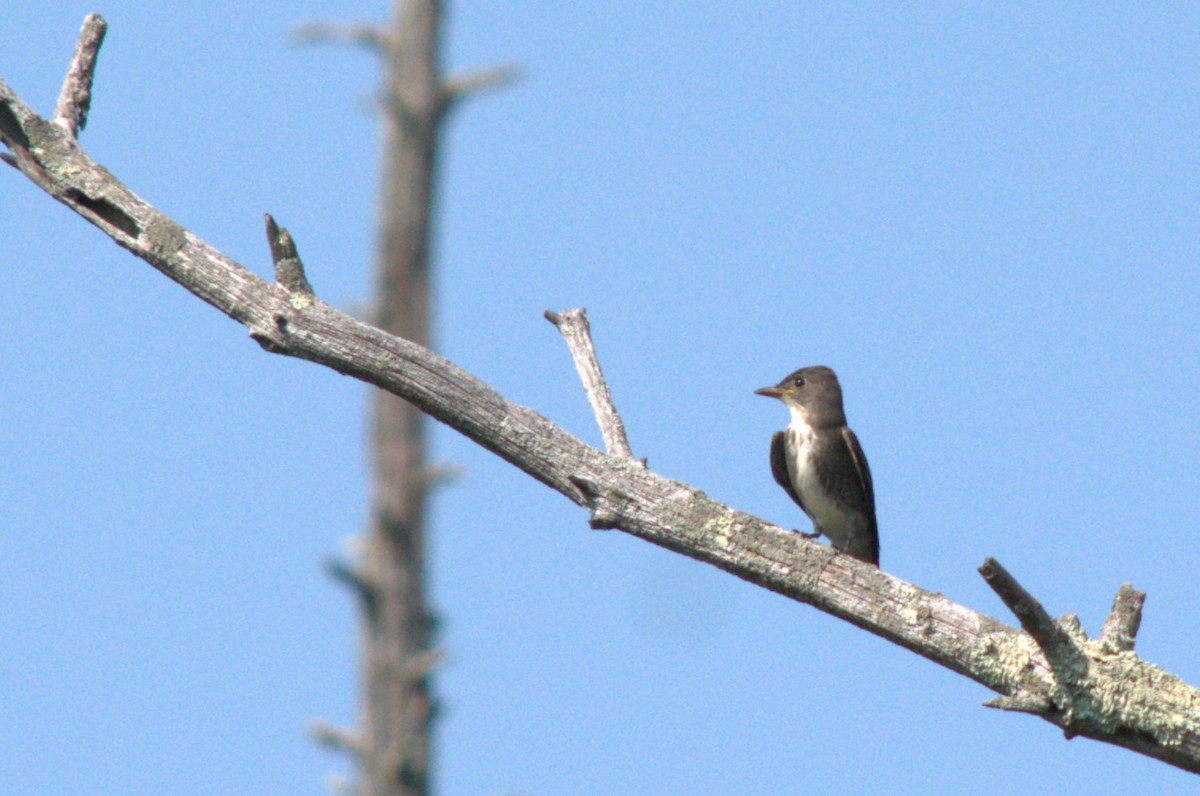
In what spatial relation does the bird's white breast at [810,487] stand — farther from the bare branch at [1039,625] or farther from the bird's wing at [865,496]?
the bare branch at [1039,625]

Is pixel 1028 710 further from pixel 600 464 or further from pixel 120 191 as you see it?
pixel 120 191

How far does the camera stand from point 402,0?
13.2 m

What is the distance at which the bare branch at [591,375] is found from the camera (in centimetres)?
591

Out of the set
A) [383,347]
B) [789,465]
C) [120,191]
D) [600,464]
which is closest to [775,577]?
[600,464]

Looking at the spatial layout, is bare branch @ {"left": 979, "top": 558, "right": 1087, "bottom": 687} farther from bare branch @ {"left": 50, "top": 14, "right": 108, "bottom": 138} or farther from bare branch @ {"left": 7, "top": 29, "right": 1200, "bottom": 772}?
bare branch @ {"left": 50, "top": 14, "right": 108, "bottom": 138}

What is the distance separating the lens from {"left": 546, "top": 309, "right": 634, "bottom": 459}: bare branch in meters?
5.91

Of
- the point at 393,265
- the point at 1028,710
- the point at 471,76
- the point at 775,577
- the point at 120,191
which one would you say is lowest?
the point at 1028,710

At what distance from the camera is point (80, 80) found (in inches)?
246

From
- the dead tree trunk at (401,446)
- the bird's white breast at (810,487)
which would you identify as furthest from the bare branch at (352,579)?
the bird's white breast at (810,487)

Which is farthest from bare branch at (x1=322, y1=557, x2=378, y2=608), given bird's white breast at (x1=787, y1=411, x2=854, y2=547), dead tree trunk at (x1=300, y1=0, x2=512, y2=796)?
bird's white breast at (x1=787, y1=411, x2=854, y2=547)

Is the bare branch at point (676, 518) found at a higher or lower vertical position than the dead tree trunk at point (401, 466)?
lower

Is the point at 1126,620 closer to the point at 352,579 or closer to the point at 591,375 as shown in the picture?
the point at 591,375

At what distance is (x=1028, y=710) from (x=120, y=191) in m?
3.45

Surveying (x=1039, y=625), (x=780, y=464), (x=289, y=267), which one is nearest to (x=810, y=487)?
(x=780, y=464)
